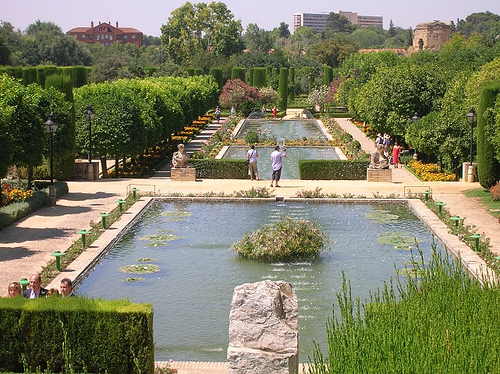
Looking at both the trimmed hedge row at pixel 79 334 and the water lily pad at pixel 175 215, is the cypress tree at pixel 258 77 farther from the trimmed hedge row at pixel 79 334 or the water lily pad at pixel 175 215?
the trimmed hedge row at pixel 79 334

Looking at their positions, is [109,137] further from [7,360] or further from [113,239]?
[7,360]

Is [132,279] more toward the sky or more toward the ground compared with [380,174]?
more toward the ground

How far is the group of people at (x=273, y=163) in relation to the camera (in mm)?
25094

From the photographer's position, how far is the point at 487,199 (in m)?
22.7

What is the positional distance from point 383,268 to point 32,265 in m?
6.26

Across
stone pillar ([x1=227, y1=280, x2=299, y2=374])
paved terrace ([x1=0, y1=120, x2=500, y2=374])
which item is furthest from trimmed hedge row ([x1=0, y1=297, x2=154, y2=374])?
stone pillar ([x1=227, y1=280, x2=299, y2=374])

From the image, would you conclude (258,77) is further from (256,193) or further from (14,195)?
(14,195)

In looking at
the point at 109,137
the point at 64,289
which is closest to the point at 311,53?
the point at 109,137

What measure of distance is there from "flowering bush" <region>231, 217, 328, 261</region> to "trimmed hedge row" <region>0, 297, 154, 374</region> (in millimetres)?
6780

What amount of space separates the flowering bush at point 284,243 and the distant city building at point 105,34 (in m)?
170

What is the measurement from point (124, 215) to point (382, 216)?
6.18m

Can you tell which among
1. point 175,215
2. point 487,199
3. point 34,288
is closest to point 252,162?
point 175,215

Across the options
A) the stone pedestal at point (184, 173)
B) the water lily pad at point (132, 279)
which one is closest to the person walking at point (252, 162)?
the stone pedestal at point (184, 173)

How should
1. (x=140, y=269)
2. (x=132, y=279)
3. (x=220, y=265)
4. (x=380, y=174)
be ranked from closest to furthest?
(x=132, y=279) < (x=140, y=269) < (x=220, y=265) < (x=380, y=174)
